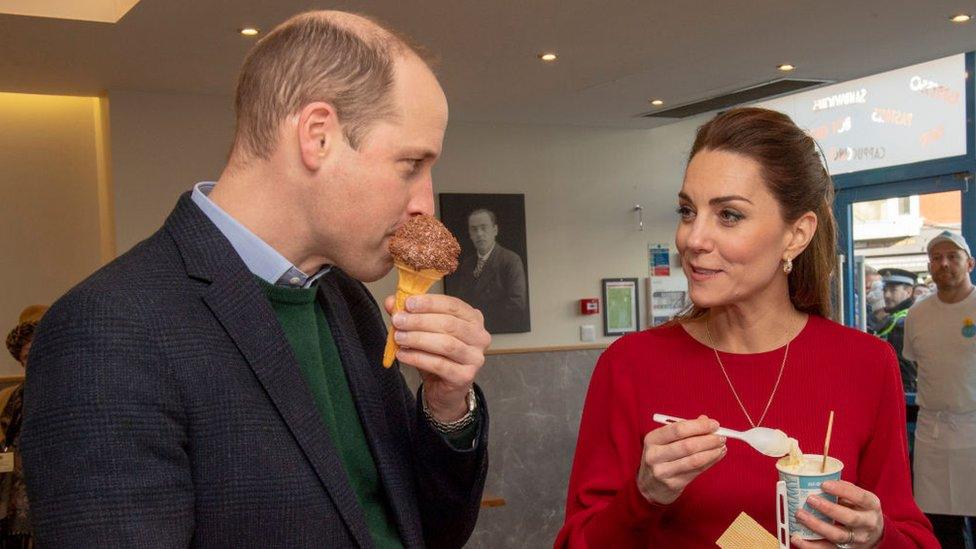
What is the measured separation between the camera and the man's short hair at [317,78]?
1327 millimetres

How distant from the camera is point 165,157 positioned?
614 cm

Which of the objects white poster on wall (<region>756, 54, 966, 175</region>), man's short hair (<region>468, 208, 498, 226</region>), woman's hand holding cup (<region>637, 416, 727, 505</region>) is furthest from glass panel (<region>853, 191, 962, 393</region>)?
woman's hand holding cup (<region>637, 416, 727, 505</region>)

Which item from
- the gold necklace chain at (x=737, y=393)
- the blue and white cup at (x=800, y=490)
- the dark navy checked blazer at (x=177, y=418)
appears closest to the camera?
the dark navy checked blazer at (x=177, y=418)

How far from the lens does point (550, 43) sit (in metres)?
5.19

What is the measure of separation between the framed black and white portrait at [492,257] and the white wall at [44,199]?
7.93 ft

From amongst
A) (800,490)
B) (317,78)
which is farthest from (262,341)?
(800,490)

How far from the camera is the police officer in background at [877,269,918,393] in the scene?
274 inches

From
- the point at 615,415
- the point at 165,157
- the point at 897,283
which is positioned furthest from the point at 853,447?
the point at 897,283

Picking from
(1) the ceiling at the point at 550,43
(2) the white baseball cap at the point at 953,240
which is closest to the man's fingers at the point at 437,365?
(1) the ceiling at the point at 550,43

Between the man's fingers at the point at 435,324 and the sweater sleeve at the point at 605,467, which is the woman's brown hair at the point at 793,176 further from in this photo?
the man's fingers at the point at 435,324

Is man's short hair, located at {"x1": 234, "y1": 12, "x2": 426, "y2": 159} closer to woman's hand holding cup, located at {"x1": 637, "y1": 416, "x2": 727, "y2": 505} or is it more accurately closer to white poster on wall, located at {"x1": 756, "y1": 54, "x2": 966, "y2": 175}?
woman's hand holding cup, located at {"x1": 637, "y1": 416, "x2": 727, "y2": 505}

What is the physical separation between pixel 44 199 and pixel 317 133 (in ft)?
18.6

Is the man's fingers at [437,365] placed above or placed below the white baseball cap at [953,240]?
below

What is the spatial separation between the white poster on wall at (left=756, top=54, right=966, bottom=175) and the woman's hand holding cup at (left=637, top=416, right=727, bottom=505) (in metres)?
5.07
